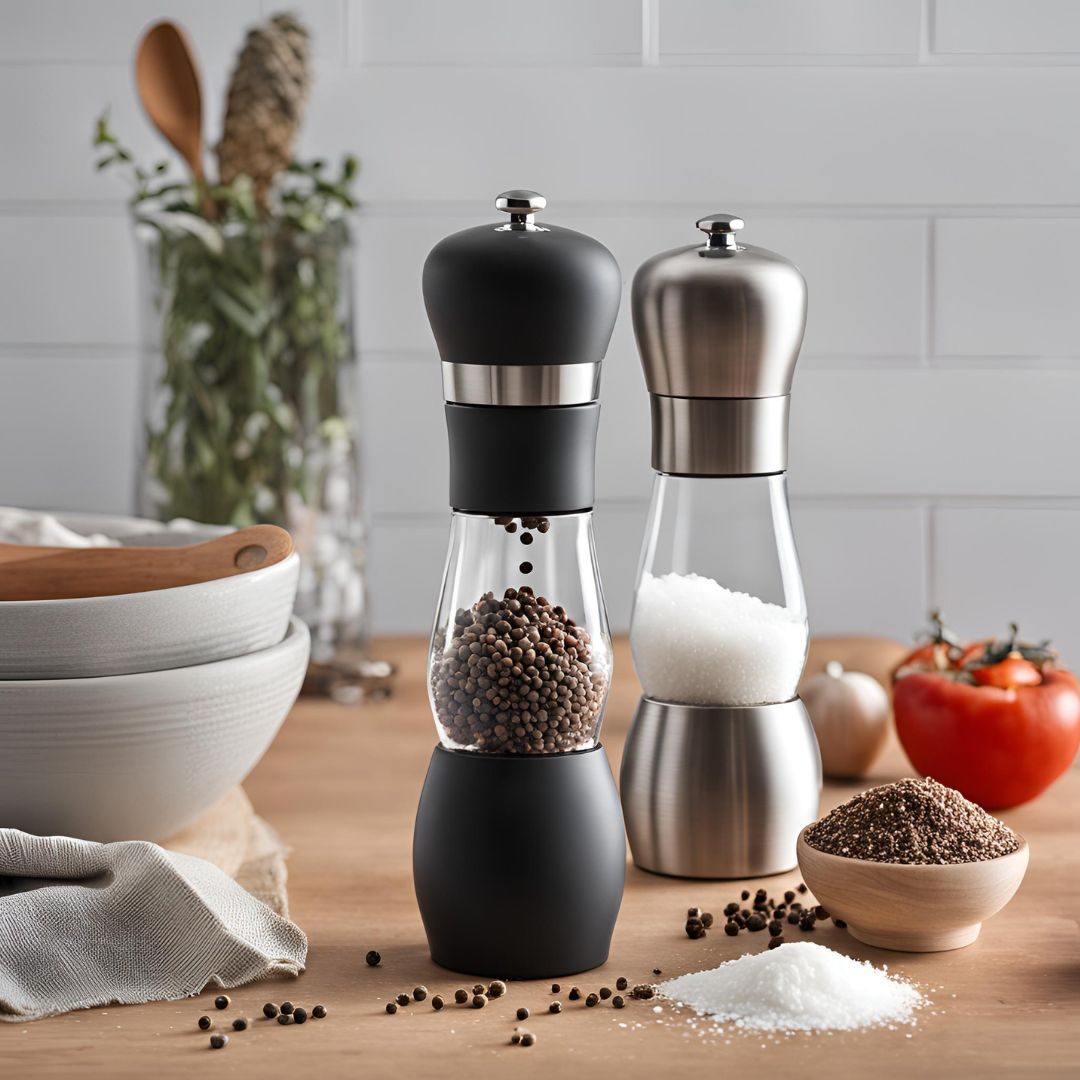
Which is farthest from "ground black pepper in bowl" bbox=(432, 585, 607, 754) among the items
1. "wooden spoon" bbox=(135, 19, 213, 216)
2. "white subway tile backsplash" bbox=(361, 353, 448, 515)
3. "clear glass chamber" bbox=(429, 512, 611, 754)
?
"white subway tile backsplash" bbox=(361, 353, 448, 515)

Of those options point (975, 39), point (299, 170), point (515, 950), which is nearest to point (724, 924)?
point (515, 950)

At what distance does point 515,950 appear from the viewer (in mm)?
696

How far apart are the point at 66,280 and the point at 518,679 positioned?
3.56 feet

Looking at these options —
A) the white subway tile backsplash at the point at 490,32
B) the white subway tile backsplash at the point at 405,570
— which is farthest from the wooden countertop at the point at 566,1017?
the white subway tile backsplash at the point at 490,32

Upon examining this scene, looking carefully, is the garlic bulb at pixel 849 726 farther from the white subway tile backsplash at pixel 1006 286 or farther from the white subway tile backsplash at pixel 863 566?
the white subway tile backsplash at pixel 1006 286

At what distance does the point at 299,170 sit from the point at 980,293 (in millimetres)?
793

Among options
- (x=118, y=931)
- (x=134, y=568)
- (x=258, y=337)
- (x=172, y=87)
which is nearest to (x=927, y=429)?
(x=258, y=337)

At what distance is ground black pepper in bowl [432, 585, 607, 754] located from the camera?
700 mm

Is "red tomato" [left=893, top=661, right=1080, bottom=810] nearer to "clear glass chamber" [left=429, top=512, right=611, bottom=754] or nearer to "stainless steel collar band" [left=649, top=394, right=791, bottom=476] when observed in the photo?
"stainless steel collar band" [left=649, top=394, right=791, bottom=476]

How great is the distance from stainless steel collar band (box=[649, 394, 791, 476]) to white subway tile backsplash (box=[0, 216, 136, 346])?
3.05 ft

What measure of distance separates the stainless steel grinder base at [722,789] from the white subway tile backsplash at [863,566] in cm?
78

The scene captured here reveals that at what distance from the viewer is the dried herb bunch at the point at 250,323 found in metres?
1.24

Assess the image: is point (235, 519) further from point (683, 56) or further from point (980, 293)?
point (980, 293)

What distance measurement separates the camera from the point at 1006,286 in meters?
1.60
